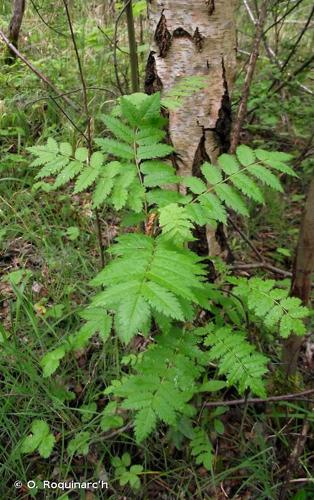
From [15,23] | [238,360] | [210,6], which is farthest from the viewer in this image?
[15,23]

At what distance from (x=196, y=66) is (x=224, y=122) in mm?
244

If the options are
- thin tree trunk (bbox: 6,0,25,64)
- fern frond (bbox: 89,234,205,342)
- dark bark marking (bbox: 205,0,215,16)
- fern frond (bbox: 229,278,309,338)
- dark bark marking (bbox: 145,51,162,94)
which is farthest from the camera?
thin tree trunk (bbox: 6,0,25,64)

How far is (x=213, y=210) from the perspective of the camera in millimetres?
1295

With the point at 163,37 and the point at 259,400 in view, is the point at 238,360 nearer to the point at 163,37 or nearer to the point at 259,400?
the point at 259,400

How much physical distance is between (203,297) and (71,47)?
3231mm

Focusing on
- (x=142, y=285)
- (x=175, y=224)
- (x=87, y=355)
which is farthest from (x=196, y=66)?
(x=87, y=355)

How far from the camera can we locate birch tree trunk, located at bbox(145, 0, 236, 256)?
1534 mm

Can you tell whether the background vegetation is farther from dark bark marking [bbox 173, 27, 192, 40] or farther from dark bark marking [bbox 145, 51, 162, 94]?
dark bark marking [bbox 173, 27, 192, 40]

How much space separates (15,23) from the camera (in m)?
3.72

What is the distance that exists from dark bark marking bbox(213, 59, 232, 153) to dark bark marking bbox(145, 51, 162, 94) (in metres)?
0.25

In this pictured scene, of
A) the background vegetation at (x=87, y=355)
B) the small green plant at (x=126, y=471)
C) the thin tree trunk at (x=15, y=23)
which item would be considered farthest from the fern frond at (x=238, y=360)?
the thin tree trunk at (x=15, y=23)

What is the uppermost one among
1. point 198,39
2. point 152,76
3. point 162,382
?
point 198,39

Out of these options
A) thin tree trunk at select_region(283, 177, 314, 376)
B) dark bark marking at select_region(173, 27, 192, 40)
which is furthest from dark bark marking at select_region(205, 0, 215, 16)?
thin tree trunk at select_region(283, 177, 314, 376)

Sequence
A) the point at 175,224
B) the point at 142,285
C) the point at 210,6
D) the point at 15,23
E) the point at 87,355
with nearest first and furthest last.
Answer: the point at 142,285
the point at 175,224
the point at 210,6
the point at 87,355
the point at 15,23
